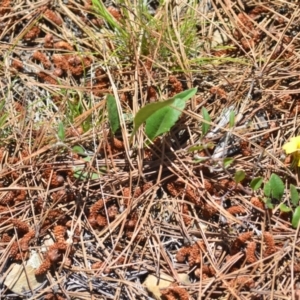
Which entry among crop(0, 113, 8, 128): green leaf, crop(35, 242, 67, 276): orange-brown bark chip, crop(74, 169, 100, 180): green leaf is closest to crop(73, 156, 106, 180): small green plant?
crop(74, 169, 100, 180): green leaf

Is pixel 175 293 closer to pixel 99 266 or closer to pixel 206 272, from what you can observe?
pixel 206 272

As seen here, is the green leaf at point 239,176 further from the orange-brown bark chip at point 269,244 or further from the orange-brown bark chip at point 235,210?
the orange-brown bark chip at point 269,244

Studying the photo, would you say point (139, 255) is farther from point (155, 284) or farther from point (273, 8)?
point (273, 8)

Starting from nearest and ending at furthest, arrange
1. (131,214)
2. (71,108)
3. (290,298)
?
(290,298), (131,214), (71,108)

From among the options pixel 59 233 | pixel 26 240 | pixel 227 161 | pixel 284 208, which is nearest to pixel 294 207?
pixel 284 208

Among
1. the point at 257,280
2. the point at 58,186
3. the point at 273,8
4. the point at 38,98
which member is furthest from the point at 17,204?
the point at 273,8
